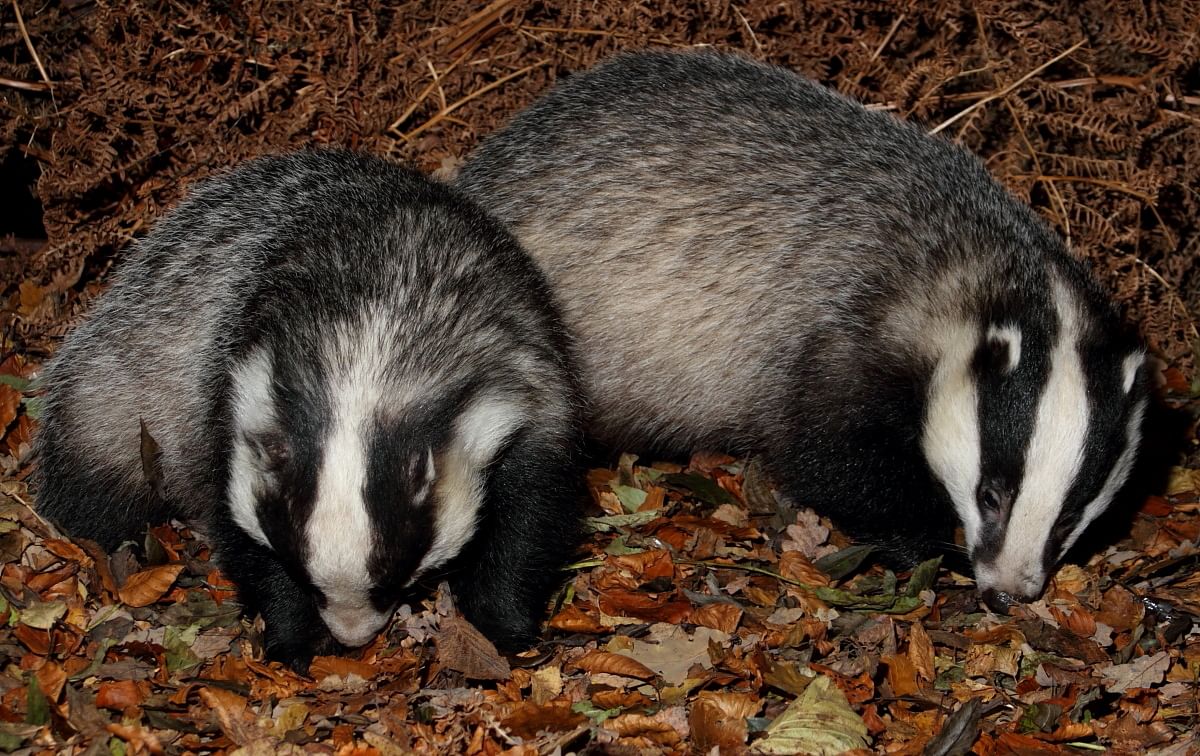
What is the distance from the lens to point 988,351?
16.6ft

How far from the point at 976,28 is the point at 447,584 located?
436 cm

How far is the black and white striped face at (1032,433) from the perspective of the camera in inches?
193

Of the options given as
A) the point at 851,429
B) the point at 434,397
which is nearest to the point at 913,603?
the point at 851,429

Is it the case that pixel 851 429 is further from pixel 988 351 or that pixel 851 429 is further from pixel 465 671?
pixel 465 671

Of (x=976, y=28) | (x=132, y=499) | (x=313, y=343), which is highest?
(x=976, y=28)

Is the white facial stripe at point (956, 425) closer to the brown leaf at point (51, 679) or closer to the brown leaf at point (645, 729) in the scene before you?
the brown leaf at point (645, 729)

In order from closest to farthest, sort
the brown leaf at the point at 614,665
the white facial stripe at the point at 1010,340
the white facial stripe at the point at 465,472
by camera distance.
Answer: the white facial stripe at the point at 465,472
the brown leaf at the point at 614,665
the white facial stripe at the point at 1010,340

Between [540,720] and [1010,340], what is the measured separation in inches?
92.6

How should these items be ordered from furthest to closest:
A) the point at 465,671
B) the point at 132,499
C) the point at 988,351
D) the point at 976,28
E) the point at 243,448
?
the point at 976,28 → the point at 132,499 → the point at 988,351 → the point at 465,671 → the point at 243,448

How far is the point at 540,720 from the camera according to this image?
441 centimetres

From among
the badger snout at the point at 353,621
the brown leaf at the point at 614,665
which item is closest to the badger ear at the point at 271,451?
the badger snout at the point at 353,621

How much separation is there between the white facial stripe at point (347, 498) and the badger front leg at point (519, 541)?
2.01 feet

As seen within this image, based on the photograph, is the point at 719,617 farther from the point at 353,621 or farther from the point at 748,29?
the point at 748,29

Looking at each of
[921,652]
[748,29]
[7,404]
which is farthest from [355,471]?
[748,29]
